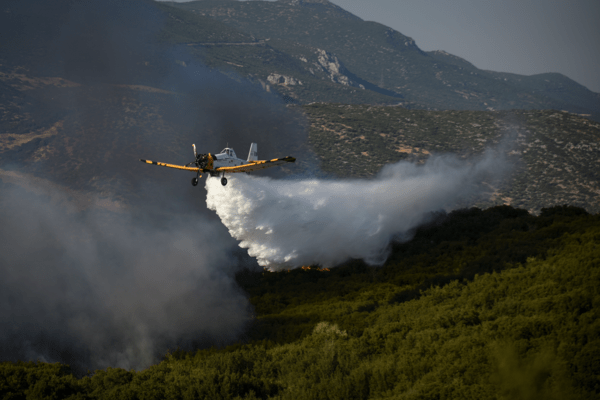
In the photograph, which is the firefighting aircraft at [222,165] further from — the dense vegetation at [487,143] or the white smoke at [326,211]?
the dense vegetation at [487,143]

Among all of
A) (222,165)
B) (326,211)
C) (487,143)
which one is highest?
(487,143)

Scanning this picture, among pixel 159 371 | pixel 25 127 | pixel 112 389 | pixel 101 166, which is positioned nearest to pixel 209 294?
pixel 159 371

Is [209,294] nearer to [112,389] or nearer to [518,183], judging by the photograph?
[112,389]

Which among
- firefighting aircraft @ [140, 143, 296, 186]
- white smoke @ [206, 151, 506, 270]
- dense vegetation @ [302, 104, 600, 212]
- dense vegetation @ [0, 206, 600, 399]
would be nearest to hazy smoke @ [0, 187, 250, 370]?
dense vegetation @ [0, 206, 600, 399]

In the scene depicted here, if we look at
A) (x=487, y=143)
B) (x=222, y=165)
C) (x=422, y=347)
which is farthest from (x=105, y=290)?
(x=487, y=143)

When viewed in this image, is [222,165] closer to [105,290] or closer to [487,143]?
[105,290]

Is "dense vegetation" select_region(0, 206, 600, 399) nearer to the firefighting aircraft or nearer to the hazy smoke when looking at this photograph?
the hazy smoke
